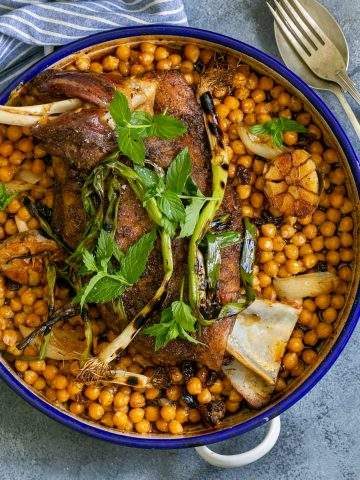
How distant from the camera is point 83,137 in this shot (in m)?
2.89

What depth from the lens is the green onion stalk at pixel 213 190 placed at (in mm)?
2908

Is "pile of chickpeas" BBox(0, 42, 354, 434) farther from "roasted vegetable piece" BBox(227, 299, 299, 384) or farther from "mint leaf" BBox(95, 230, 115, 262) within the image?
"mint leaf" BBox(95, 230, 115, 262)

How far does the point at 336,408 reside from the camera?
3367 mm

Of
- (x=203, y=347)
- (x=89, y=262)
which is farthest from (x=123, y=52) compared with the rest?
(x=203, y=347)

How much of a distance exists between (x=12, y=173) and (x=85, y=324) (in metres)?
0.70

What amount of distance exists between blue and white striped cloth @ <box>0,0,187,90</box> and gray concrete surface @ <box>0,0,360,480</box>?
0.19m

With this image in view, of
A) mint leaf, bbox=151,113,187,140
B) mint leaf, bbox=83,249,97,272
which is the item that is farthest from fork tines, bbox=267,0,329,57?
mint leaf, bbox=83,249,97,272

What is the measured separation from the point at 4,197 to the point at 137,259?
0.66 m

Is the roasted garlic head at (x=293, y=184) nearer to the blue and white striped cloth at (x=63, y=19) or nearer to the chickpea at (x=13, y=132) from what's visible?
the blue and white striped cloth at (x=63, y=19)

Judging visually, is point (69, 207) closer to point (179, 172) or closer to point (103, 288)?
point (103, 288)

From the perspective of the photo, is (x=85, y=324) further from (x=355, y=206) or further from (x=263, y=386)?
(x=355, y=206)

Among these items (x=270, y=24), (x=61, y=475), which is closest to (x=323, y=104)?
(x=270, y=24)

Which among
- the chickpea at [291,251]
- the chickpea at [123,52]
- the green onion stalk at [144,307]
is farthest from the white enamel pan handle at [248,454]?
the chickpea at [123,52]

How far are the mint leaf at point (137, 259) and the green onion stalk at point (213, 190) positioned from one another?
0.53 ft
